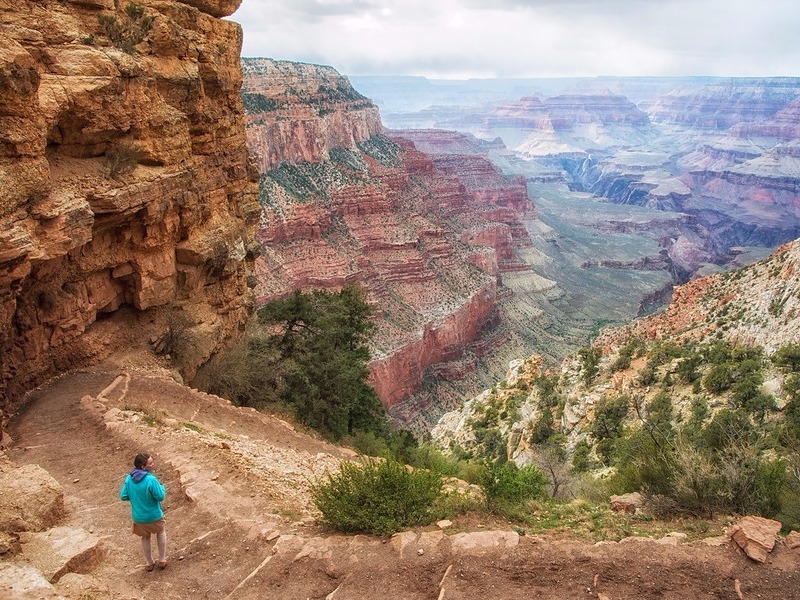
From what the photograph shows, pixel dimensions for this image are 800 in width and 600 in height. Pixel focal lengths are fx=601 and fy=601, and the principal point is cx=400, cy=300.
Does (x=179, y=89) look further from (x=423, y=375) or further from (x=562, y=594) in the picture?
(x=423, y=375)

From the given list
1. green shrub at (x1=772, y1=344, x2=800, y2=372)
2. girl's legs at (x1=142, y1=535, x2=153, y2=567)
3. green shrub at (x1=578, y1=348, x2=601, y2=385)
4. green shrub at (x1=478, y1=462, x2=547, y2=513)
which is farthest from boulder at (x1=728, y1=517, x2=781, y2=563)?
green shrub at (x1=578, y1=348, x2=601, y2=385)

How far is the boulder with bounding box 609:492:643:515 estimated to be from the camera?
10445 millimetres

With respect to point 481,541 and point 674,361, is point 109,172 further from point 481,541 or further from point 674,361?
point 674,361

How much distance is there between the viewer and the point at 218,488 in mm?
10102

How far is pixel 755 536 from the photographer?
26.4 ft

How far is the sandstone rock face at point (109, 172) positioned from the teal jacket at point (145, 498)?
5.68 meters

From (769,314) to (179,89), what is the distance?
21594 millimetres

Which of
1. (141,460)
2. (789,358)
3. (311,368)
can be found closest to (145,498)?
(141,460)

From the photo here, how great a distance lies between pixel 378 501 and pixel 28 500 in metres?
4.72

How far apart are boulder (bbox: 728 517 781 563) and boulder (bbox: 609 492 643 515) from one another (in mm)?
2079

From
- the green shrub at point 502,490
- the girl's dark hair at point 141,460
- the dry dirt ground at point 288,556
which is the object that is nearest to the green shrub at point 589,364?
the green shrub at point 502,490

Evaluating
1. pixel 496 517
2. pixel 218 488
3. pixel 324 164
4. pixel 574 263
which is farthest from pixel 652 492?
pixel 574 263

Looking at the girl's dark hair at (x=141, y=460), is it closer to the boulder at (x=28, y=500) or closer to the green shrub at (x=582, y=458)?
the boulder at (x=28, y=500)

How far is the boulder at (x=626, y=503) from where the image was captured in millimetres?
10445
